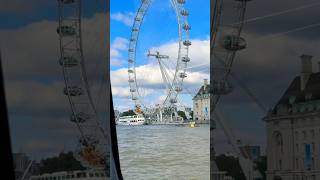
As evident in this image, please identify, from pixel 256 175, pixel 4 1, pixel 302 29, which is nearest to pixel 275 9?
pixel 302 29

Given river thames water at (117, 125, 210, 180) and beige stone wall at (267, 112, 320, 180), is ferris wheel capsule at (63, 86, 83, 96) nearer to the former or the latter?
river thames water at (117, 125, 210, 180)

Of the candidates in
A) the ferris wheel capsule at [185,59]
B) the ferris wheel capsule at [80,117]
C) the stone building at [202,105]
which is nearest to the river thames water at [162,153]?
the stone building at [202,105]

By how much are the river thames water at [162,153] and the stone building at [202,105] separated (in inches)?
6.1

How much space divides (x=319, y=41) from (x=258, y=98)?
1.63ft

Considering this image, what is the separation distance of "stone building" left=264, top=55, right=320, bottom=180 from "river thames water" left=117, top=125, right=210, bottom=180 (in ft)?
2.55

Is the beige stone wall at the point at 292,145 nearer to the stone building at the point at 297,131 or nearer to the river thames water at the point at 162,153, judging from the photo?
the stone building at the point at 297,131

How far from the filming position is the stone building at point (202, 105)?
3.56 meters

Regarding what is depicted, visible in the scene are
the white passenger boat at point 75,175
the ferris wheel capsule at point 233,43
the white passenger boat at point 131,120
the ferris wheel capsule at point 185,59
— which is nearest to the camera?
the white passenger boat at point 75,175

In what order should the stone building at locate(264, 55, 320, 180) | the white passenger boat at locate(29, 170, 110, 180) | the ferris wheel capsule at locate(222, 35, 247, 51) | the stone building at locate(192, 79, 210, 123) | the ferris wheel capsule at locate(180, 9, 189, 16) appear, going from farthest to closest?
the ferris wheel capsule at locate(180, 9, 189, 16)
the stone building at locate(192, 79, 210, 123)
the ferris wheel capsule at locate(222, 35, 247, 51)
the stone building at locate(264, 55, 320, 180)
the white passenger boat at locate(29, 170, 110, 180)

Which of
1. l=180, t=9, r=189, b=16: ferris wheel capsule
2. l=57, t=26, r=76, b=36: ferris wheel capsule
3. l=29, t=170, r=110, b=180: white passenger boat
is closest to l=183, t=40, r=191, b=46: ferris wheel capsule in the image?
l=180, t=9, r=189, b=16: ferris wheel capsule

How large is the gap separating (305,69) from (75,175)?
153cm

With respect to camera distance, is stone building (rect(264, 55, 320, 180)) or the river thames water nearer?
stone building (rect(264, 55, 320, 180))

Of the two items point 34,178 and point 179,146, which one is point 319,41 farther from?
point 34,178

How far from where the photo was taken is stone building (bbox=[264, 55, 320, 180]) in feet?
9.98
